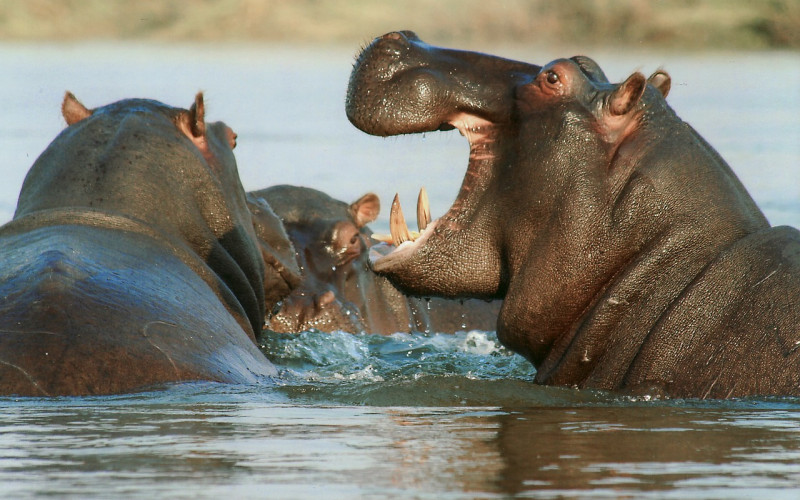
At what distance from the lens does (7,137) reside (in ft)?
75.5

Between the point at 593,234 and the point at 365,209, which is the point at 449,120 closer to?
the point at 593,234

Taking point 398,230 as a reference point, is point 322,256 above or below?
above

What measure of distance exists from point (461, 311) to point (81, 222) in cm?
544

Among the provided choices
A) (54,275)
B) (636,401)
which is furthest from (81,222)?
→ (636,401)

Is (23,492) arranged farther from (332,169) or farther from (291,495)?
(332,169)

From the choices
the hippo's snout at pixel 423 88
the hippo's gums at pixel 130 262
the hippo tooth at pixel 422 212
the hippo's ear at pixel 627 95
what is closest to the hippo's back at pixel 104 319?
the hippo's gums at pixel 130 262

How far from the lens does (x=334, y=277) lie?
33.3 feet

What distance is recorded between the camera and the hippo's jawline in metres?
5.68

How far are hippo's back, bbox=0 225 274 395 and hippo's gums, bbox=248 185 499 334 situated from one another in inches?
143

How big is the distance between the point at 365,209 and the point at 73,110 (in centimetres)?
370

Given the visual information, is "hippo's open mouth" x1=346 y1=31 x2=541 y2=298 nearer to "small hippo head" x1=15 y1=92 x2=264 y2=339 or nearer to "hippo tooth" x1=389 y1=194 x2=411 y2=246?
"hippo tooth" x1=389 y1=194 x2=411 y2=246

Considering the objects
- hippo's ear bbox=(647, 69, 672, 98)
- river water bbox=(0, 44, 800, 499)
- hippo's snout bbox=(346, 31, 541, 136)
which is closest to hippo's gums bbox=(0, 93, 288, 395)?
river water bbox=(0, 44, 800, 499)

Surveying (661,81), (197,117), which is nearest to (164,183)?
(197,117)

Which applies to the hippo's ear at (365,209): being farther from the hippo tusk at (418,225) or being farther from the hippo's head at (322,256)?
the hippo tusk at (418,225)
